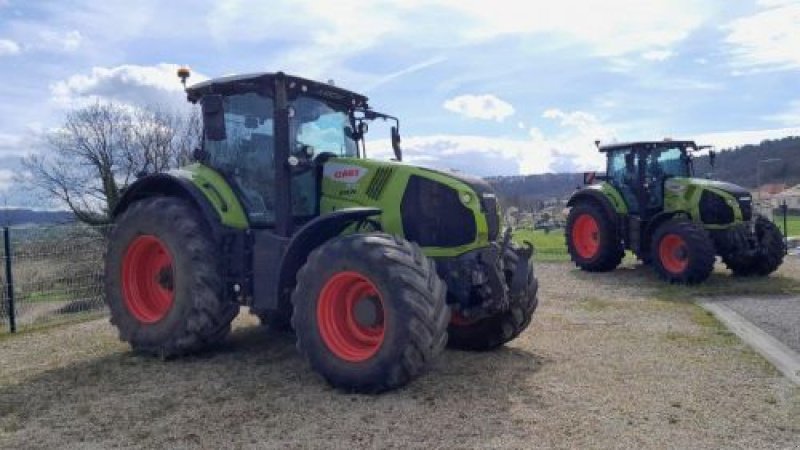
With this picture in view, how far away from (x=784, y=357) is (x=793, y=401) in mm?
1733

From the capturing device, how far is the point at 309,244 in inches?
238

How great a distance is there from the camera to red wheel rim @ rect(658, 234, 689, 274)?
12.5 m

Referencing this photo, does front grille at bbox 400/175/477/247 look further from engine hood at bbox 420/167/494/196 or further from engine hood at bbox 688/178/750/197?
engine hood at bbox 688/178/750/197

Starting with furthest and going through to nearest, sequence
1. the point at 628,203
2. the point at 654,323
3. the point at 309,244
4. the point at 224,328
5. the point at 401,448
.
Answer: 1. the point at 628,203
2. the point at 654,323
3. the point at 224,328
4. the point at 309,244
5. the point at 401,448

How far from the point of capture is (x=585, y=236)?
15820 mm

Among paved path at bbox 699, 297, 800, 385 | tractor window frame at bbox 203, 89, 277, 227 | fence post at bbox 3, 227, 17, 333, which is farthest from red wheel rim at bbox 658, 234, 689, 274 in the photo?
fence post at bbox 3, 227, 17, 333

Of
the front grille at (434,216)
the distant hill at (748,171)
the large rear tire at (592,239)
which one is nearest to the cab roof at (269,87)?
the front grille at (434,216)

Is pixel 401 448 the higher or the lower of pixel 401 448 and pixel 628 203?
the lower

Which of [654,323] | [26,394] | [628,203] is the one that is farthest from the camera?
[628,203]

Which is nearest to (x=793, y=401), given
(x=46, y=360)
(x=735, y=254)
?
(x=46, y=360)

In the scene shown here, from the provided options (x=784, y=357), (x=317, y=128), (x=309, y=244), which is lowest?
(x=784, y=357)

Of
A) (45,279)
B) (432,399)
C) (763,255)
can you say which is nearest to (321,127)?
(432,399)

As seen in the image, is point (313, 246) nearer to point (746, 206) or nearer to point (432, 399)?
point (432, 399)

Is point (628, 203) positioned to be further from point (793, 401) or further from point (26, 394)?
point (26, 394)
